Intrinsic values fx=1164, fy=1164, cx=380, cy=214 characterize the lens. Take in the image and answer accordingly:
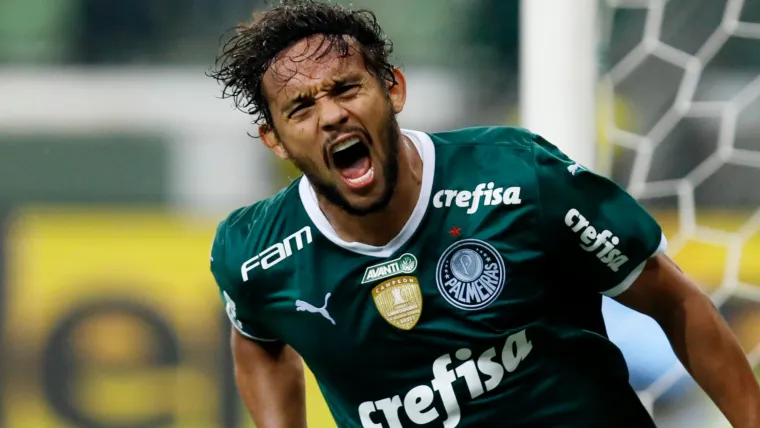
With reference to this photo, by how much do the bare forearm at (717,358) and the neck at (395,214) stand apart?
0.40 m

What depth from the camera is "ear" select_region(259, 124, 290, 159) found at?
5.53 ft

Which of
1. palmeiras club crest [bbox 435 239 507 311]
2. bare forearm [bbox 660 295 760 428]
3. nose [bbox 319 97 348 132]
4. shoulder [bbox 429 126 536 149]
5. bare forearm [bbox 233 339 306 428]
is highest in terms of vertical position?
nose [bbox 319 97 348 132]

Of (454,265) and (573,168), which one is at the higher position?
(573,168)

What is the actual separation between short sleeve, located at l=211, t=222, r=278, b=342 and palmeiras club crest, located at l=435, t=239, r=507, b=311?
0.32 meters

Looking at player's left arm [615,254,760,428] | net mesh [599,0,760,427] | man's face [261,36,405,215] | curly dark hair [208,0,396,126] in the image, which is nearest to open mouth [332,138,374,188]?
man's face [261,36,405,215]

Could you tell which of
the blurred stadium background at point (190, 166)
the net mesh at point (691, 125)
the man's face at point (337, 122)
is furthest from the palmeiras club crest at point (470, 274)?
the net mesh at point (691, 125)

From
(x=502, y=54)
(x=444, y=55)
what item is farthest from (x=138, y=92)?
(x=502, y=54)

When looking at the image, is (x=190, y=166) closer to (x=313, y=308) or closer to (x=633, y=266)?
(x=313, y=308)

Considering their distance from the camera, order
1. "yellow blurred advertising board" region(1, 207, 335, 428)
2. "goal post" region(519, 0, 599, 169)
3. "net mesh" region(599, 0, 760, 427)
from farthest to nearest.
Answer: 1. "yellow blurred advertising board" region(1, 207, 335, 428)
2. "net mesh" region(599, 0, 760, 427)
3. "goal post" region(519, 0, 599, 169)

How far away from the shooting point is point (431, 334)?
1602 millimetres

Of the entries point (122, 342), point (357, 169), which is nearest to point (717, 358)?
point (357, 169)

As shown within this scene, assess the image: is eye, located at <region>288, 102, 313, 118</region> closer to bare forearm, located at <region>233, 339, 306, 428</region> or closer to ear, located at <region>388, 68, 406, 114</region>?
ear, located at <region>388, 68, 406, 114</region>

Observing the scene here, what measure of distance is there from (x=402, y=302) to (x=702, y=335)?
1.36 ft

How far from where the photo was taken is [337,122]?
1554mm
